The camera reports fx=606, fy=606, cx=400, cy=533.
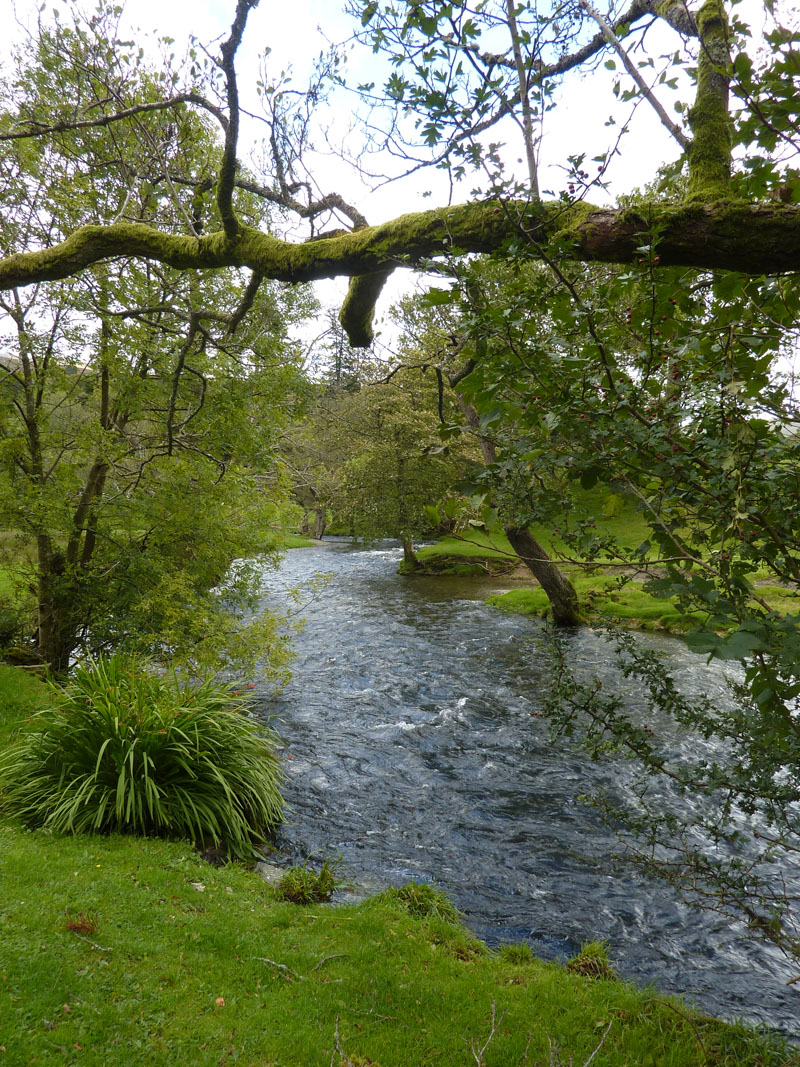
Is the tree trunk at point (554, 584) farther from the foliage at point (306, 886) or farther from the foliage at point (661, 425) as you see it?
the foliage at point (661, 425)

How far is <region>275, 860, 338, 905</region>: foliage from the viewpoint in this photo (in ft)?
16.0

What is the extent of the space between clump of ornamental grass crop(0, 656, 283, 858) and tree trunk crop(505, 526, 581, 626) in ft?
28.8

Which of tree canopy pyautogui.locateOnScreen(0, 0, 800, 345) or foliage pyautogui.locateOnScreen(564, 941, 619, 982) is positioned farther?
foliage pyautogui.locateOnScreen(564, 941, 619, 982)

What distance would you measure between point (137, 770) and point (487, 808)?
12.1 ft

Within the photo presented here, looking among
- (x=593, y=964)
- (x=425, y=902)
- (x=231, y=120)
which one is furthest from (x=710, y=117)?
(x=425, y=902)

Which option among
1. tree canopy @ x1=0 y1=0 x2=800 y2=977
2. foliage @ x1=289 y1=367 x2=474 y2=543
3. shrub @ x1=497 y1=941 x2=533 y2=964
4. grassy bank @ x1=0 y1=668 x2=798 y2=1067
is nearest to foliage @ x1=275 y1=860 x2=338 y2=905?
grassy bank @ x1=0 y1=668 x2=798 y2=1067

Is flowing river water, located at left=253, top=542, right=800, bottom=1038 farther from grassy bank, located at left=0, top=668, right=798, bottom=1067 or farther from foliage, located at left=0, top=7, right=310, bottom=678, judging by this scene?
foliage, located at left=0, top=7, right=310, bottom=678

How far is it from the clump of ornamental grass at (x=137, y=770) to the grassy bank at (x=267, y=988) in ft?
2.02

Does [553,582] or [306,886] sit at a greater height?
[553,582]

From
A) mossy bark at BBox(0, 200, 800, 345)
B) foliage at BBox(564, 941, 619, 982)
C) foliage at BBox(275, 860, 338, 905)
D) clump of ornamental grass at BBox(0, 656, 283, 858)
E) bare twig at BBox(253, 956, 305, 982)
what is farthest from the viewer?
clump of ornamental grass at BBox(0, 656, 283, 858)

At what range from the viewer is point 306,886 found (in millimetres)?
4953

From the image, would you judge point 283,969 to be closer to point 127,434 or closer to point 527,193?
point 527,193

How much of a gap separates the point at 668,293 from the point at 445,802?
20.0ft

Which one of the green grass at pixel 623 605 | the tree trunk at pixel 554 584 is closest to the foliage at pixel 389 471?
the green grass at pixel 623 605
